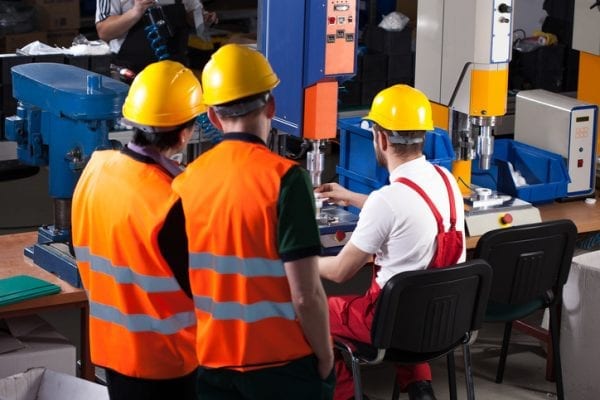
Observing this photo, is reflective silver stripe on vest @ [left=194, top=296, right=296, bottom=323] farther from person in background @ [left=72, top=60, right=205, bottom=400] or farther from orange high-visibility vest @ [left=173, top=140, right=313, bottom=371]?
person in background @ [left=72, top=60, right=205, bottom=400]

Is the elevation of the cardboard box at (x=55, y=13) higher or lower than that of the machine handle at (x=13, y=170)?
higher

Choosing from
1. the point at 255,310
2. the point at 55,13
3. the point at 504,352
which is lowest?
the point at 504,352

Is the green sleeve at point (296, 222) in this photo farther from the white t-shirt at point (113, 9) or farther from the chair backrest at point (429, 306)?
the white t-shirt at point (113, 9)

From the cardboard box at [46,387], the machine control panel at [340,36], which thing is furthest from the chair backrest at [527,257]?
the cardboard box at [46,387]

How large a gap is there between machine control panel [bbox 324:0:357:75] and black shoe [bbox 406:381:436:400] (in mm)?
1152

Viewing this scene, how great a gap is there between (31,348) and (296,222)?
A: 1.60m

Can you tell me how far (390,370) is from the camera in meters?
5.24

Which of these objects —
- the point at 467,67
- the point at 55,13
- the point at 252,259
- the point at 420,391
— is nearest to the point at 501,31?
the point at 467,67

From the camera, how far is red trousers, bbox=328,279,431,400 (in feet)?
13.8

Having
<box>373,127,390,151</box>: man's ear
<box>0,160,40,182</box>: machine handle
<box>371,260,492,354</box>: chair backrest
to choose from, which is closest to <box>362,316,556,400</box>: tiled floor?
<box>371,260,492,354</box>: chair backrest

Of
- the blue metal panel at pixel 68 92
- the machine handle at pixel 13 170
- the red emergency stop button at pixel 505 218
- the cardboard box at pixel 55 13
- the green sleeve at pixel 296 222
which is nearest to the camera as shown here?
the green sleeve at pixel 296 222

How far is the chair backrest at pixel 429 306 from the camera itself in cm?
397

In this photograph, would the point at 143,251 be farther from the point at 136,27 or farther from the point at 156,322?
the point at 136,27

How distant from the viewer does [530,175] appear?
18.2 ft
